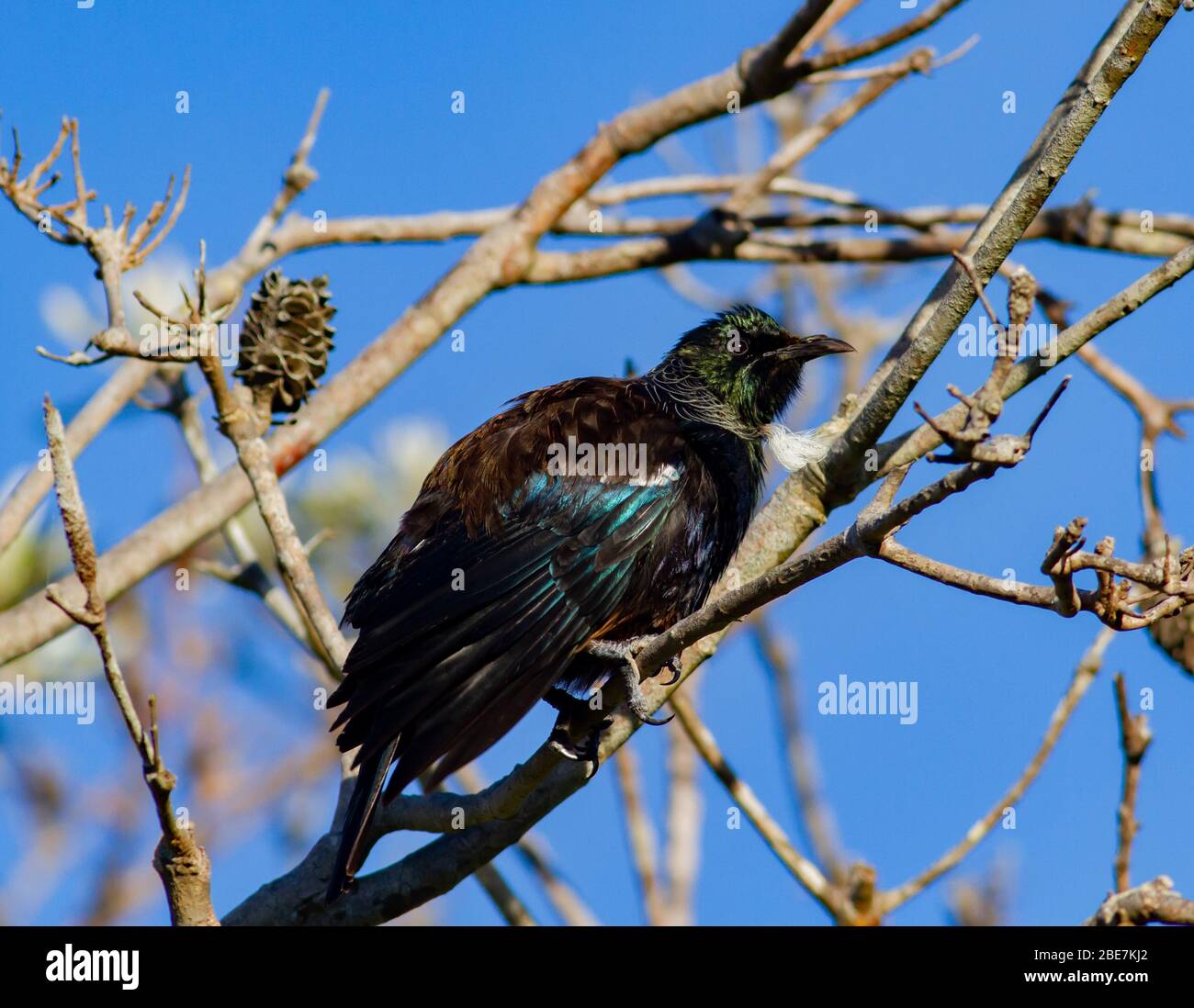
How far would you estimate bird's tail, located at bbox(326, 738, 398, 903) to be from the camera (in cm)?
442

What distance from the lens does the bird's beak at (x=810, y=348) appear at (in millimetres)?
6223

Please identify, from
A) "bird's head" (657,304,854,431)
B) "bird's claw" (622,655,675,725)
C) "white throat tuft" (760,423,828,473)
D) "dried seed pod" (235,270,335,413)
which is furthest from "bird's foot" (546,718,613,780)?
"bird's head" (657,304,854,431)

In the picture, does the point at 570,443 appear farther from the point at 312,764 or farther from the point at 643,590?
the point at 312,764

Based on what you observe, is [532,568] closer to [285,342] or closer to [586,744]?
[586,744]

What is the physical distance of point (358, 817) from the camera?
4.50 meters

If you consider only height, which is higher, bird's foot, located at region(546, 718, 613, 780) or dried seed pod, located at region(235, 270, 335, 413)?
dried seed pod, located at region(235, 270, 335, 413)

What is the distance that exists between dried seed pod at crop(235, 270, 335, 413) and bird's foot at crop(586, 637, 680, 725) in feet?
5.33

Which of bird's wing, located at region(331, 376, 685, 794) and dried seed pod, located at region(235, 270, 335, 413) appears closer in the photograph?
bird's wing, located at region(331, 376, 685, 794)

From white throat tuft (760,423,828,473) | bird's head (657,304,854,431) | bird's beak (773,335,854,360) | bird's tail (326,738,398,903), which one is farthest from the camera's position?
bird's head (657,304,854,431)

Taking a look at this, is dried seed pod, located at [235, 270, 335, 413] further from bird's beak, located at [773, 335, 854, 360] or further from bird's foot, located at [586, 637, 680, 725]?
bird's beak, located at [773, 335, 854, 360]

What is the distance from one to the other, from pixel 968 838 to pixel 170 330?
3534mm

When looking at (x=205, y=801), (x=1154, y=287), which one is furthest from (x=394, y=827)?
(x=205, y=801)

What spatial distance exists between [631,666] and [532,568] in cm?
79

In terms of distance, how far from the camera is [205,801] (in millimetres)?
8766
